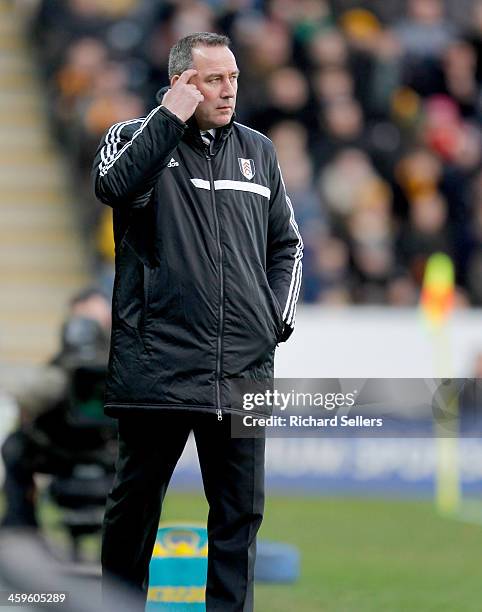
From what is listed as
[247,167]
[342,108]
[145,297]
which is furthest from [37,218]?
[145,297]

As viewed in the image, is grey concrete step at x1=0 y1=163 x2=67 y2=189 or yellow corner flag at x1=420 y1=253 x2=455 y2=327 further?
grey concrete step at x1=0 y1=163 x2=67 y2=189

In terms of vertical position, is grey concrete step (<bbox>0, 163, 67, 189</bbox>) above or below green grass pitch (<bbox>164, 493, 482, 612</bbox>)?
above

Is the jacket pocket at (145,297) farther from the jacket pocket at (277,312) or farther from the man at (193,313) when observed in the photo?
the jacket pocket at (277,312)

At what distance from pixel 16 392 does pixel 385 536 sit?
2413 millimetres

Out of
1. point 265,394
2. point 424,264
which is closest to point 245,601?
point 265,394

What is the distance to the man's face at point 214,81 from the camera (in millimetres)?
5133

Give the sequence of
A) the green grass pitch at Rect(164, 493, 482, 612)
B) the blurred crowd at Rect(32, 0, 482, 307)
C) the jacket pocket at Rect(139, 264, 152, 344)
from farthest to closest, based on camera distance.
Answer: the blurred crowd at Rect(32, 0, 482, 307), the green grass pitch at Rect(164, 493, 482, 612), the jacket pocket at Rect(139, 264, 152, 344)

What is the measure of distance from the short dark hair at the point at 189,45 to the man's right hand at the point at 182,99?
10cm

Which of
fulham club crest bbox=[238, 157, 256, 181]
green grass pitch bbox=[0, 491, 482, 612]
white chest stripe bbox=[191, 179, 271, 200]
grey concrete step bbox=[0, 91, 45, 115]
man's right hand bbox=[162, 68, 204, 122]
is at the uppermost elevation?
man's right hand bbox=[162, 68, 204, 122]

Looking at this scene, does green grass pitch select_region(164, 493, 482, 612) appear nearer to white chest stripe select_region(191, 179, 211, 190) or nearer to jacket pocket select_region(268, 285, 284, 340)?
jacket pocket select_region(268, 285, 284, 340)

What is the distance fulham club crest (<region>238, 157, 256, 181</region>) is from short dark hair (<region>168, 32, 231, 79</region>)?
32cm

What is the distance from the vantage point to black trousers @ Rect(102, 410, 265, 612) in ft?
17.1

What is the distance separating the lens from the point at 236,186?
17.0ft

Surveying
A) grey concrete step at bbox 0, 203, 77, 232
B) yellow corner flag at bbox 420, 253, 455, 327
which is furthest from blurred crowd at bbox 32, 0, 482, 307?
grey concrete step at bbox 0, 203, 77, 232
